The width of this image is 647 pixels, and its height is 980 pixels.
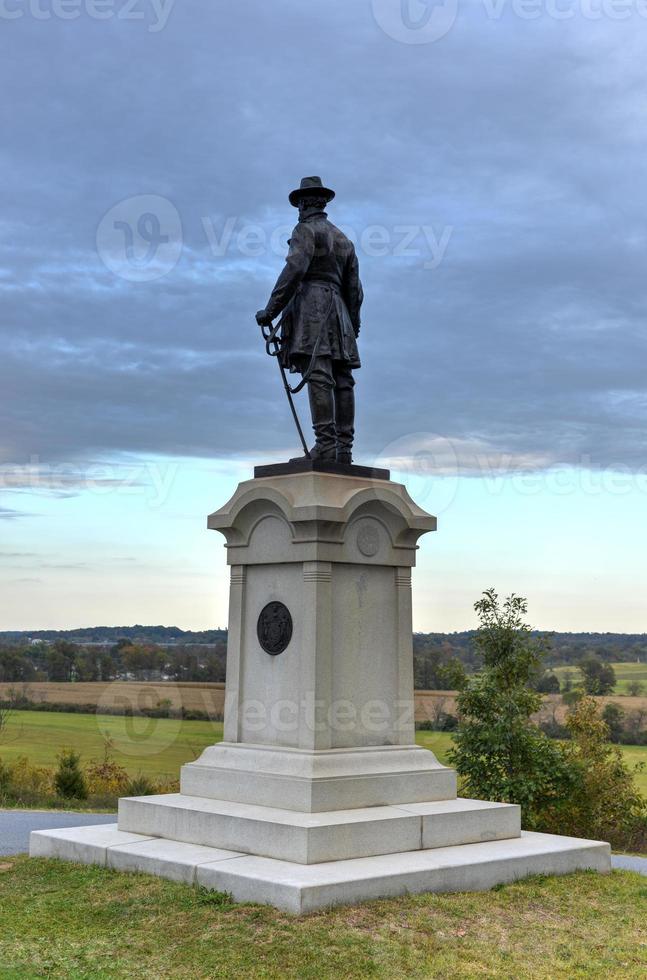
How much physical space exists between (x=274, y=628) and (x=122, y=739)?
57.1 feet

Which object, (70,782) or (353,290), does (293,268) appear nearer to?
(353,290)

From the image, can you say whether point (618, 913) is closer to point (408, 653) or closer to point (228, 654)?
point (408, 653)

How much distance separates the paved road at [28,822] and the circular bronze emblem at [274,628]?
3.62 meters

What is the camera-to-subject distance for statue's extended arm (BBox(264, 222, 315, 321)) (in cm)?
1125

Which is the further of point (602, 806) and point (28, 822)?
point (602, 806)

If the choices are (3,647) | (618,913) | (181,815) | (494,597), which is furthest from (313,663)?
(3,647)

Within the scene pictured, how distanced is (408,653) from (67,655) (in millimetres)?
26592

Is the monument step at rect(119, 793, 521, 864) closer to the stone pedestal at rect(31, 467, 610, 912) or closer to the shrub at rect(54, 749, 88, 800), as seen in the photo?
the stone pedestal at rect(31, 467, 610, 912)

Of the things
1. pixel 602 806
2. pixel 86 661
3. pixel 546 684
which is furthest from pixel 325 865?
pixel 86 661

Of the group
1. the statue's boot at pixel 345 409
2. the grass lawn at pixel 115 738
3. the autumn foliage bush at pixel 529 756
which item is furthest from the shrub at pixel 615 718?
the statue's boot at pixel 345 409

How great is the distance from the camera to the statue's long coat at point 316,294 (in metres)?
11.3

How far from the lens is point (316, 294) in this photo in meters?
11.5

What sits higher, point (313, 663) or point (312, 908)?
point (313, 663)

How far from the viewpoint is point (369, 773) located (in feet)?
33.7
